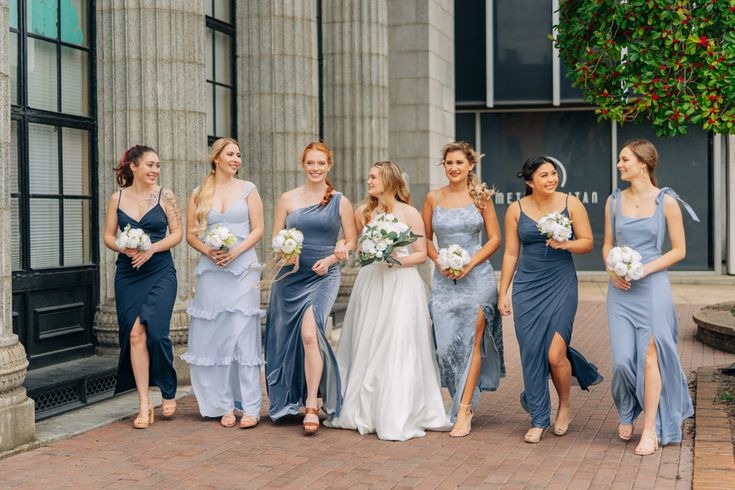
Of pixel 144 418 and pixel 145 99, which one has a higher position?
pixel 145 99

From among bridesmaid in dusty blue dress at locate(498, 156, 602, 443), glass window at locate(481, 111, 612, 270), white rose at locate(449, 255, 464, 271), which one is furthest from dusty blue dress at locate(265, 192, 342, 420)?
glass window at locate(481, 111, 612, 270)

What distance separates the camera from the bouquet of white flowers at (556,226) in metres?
7.38

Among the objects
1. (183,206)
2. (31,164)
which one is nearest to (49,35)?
(31,164)

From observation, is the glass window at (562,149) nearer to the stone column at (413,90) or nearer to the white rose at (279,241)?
the stone column at (413,90)

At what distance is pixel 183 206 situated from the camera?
10.1 metres

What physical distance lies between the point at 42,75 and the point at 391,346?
4011 mm

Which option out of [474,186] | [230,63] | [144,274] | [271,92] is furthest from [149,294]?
[230,63]

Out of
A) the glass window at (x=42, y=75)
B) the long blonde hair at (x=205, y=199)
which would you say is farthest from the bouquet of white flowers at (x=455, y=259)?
the glass window at (x=42, y=75)

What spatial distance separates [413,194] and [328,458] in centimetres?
1116

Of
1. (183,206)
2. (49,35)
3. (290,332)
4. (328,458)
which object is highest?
(49,35)

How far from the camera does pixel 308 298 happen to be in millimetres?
8133

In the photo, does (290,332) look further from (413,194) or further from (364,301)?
(413,194)

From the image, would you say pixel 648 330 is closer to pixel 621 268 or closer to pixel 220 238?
pixel 621 268

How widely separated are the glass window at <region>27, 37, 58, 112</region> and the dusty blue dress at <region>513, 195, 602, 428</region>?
173 inches
